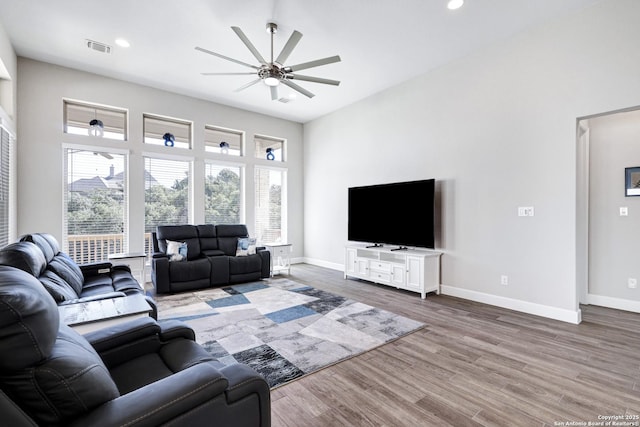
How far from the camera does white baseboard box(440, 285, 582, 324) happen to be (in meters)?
3.42

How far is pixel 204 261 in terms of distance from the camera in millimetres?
4914

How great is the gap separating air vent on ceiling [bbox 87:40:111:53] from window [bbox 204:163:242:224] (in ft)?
8.02

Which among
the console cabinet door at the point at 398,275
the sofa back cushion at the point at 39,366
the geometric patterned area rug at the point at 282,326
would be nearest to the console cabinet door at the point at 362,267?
the console cabinet door at the point at 398,275

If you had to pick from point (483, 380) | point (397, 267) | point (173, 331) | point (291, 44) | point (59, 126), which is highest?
point (291, 44)

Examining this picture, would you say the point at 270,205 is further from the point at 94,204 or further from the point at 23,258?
the point at 23,258

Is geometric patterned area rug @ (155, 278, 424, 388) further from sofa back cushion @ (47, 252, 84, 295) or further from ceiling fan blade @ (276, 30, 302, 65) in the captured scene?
ceiling fan blade @ (276, 30, 302, 65)

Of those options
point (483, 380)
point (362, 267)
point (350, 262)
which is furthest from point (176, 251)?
point (483, 380)

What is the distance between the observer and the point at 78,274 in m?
3.30

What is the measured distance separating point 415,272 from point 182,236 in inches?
152

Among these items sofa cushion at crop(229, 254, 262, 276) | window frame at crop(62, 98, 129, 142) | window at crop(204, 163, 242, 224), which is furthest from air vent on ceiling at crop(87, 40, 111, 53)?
sofa cushion at crop(229, 254, 262, 276)

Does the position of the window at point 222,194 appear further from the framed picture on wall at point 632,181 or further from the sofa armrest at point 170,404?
the framed picture on wall at point 632,181

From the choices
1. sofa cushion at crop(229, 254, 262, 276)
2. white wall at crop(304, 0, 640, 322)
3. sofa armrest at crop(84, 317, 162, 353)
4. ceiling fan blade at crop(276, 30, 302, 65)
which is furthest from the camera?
sofa cushion at crop(229, 254, 262, 276)

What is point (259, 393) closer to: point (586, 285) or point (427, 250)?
point (427, 250)

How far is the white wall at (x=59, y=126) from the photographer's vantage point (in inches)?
175
